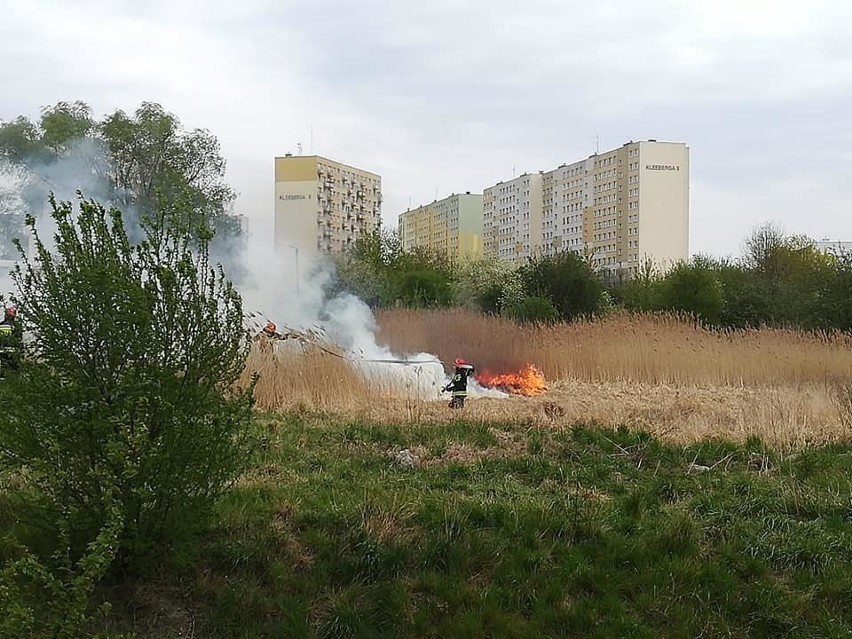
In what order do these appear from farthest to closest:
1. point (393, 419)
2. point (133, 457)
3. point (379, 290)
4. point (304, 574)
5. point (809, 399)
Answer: point (379, 290), point (809, 399), point (393, 419), point (304, 574), point (133, 457)

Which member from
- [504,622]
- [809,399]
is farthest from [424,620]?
[809,399]

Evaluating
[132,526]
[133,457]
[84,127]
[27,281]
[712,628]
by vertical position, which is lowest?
[712,628]

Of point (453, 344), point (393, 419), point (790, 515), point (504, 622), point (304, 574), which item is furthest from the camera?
point (453, 344)

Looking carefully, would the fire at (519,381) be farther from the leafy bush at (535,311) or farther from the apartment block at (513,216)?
the apartment block at (513,216)

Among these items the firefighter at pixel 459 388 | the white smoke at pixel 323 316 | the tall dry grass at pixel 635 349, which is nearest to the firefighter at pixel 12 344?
the firefighter at pixel 459 388

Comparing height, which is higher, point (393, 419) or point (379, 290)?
point (379, 290)

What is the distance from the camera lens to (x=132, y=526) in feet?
12.4

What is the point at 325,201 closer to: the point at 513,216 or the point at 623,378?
the point at 623,378

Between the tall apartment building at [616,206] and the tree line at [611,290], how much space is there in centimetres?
2967

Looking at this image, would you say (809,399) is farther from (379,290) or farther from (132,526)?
(379,290)

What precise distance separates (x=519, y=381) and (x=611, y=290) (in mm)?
18056

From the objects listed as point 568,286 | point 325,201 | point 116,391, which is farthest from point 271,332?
point 325,201

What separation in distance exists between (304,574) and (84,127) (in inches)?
821

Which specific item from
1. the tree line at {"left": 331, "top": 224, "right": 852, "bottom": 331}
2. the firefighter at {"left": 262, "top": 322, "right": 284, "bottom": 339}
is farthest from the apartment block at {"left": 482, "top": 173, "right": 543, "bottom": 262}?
the firefighter at {"left": 262, "top": 322, "right": 284, "bottom": 339}
